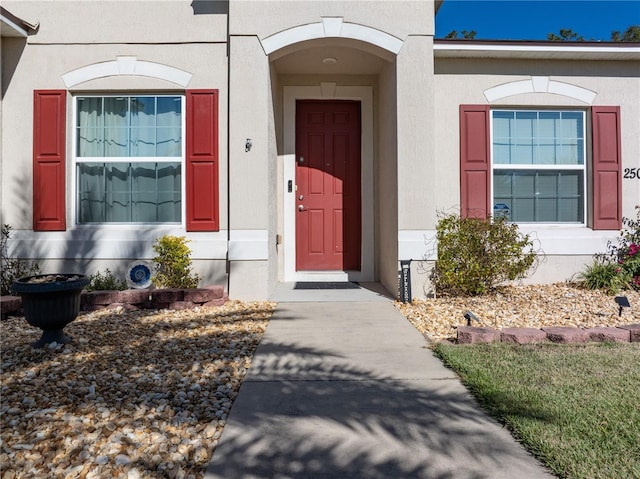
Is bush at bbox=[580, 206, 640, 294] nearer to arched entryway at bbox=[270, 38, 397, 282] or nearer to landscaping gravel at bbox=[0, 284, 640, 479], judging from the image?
landscaping gravel at bbox=[0, 284, 640, 479]

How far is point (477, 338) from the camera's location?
3.80 meters

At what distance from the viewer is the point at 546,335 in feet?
12.6

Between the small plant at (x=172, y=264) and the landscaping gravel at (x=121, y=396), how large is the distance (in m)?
1.02

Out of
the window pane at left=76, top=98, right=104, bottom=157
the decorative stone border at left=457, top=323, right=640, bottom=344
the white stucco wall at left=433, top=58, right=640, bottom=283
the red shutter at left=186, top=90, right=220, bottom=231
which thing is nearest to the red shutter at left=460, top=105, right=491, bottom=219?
the white stucco wall at left=433, top=58, right=640, bottom=283

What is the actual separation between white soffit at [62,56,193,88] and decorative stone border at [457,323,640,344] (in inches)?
177

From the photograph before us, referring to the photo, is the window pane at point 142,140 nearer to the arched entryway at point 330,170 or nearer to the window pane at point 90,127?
the window pane at point 90,127

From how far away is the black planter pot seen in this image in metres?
3.52

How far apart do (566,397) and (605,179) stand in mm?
4784

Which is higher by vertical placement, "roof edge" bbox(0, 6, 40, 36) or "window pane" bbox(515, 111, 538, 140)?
"roof edge" bbox(0, 6, 40, 36)

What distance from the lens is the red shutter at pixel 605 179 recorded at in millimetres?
6375

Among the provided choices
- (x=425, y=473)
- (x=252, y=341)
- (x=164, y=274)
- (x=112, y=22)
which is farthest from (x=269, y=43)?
(x=425, y=473)

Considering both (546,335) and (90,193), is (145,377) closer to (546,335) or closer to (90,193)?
(546,335)

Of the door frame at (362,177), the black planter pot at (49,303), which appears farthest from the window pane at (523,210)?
the black planter pot at (49,303)

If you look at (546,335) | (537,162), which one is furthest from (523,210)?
(546,335)
